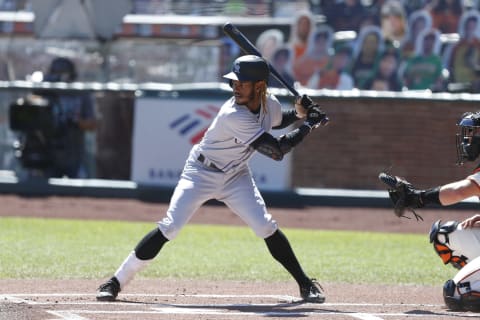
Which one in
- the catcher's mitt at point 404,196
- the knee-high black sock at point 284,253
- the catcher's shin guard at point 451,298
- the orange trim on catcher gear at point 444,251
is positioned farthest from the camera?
the knee-high black sock at point 284,253

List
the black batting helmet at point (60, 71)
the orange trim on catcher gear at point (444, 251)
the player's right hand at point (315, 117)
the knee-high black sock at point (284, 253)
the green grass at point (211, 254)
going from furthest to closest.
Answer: the black batting helmet at point (60, 71) < the green grass at point (211, 254) < the knee-high black sock at point (284, 253) < the player's right hand at point (315, 117) < the orange trim on catcher gear at point (444, 251)

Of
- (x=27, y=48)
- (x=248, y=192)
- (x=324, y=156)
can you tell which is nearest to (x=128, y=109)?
(x=27, y=48)

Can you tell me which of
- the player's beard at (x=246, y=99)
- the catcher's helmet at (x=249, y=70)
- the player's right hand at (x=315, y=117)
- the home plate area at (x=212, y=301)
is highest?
the catcher's helmet at (x=249, y=70)

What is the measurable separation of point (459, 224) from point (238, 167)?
1.54 metres

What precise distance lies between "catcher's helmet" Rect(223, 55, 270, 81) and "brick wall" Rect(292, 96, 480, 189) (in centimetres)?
871

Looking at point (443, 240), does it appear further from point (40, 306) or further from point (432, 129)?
point (432, 129)

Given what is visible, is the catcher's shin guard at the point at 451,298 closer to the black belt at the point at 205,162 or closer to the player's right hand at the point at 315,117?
the player's right hand at the point at 315,117

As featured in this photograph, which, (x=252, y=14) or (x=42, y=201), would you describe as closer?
(x=42, y=201)

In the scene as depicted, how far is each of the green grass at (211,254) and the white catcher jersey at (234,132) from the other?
5.77 ft

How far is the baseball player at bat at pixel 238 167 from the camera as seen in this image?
7031 mm

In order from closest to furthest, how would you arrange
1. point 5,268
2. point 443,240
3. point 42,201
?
point 443,240 → point 5,268 → point 42,201

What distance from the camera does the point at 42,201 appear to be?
15055 mm

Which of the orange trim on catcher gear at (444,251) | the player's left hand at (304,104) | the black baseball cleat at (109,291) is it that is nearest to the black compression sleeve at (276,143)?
the player's left hand at (304,104)

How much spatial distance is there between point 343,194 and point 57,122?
174 inches
